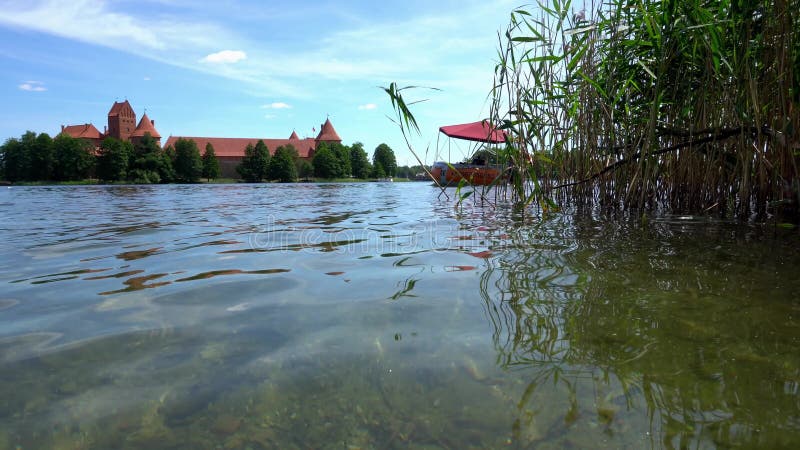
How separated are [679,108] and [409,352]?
3.82m

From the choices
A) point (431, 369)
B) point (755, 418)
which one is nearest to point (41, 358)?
point (431, 369)

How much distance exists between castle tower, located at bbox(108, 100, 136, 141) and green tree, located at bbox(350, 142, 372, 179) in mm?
41345

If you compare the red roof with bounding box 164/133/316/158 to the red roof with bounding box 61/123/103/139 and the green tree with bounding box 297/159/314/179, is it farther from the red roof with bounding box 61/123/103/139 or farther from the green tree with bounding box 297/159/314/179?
the red roof with bounding box 61/123/103/139

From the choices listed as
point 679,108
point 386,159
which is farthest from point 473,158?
point 386,159

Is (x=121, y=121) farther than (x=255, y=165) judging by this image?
Yes

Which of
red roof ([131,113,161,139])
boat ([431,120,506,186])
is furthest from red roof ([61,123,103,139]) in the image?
boat ([431,120,506,186])

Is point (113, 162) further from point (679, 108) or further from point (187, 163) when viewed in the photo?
point (679, 108)

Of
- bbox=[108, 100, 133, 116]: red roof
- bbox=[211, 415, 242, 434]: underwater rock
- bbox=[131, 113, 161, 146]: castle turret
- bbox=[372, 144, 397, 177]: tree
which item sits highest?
bbox=[108, 100, 133, 116]: red roof

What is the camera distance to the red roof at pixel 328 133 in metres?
97.0

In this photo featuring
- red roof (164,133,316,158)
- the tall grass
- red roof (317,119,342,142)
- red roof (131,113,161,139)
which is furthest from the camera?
red roof (317,119,342,142)

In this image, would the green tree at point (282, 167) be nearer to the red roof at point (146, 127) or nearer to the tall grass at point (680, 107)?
the red roof at point (146, 127)

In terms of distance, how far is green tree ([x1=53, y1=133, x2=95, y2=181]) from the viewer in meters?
64.7

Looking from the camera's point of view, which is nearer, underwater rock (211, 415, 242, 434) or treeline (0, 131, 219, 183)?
underwater rock (211, 415, 242, 434)

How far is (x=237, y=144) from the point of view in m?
90.4
